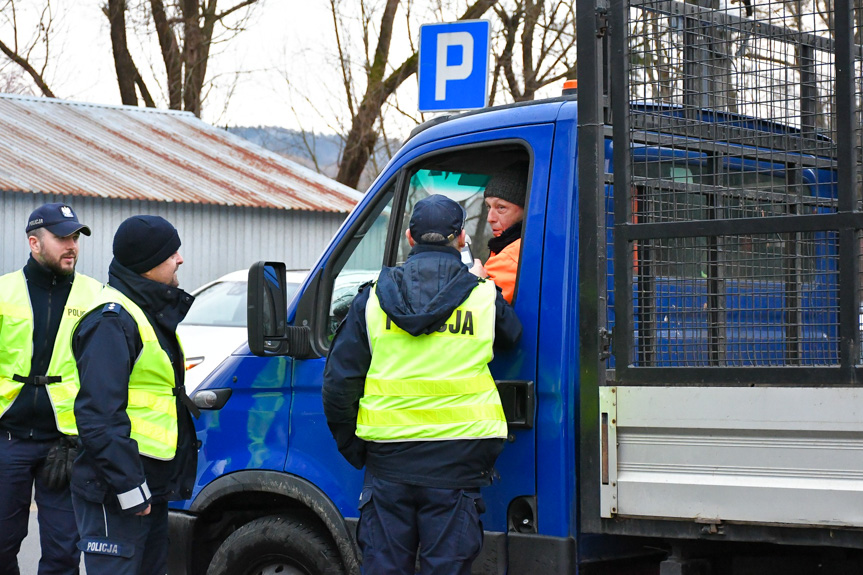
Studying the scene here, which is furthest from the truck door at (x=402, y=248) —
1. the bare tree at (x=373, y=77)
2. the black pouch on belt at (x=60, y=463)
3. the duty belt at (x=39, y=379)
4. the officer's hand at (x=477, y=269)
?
the bare tree at (x=373, y=77)

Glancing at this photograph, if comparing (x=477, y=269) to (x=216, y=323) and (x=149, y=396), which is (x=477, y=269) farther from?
(x=216, y=323)

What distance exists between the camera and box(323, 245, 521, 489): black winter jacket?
10.8 ft

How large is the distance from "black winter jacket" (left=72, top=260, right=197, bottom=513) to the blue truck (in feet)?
1.31

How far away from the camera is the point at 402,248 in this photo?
153 inches

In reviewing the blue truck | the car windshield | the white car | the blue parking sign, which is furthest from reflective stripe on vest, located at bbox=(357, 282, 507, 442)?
the car windshield

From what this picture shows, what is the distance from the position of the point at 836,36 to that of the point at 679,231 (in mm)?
652

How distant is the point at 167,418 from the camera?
151 inches

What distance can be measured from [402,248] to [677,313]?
1128 millimetres

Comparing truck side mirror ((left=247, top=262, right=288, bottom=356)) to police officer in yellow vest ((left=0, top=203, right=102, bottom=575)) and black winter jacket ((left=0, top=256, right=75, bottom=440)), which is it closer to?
police officer in yellow vest ((left=0, top=203, right=102, bottom=575))

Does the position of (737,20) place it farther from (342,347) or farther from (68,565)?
(68,565)

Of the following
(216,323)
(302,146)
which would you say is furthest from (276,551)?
(302,146)

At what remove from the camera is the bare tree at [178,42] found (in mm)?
26172

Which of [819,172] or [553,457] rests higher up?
[819,172]

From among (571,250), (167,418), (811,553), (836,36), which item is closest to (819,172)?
(836,36)
